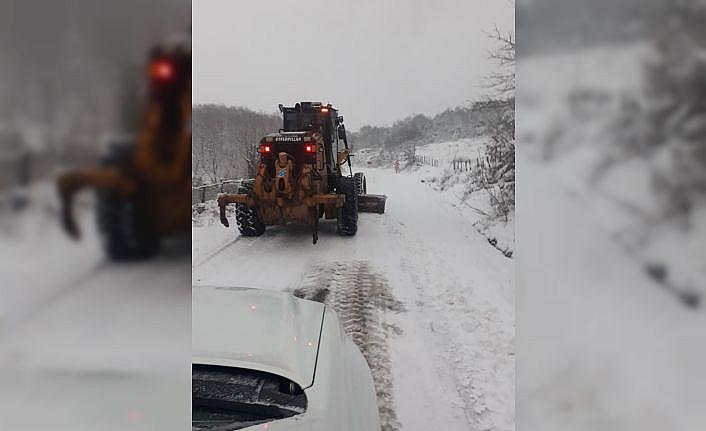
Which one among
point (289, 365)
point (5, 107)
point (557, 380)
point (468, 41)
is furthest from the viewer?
point (468, 41)

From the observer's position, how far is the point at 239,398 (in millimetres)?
1309

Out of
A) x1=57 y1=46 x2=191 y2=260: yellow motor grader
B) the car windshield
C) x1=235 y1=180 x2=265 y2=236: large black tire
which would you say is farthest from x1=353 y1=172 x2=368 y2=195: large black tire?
x1=57 y1=46 x2=191 y2=260: yellow motor grader

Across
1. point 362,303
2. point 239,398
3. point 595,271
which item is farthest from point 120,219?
point 362,303

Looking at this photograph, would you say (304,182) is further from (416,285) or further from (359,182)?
(416,285)

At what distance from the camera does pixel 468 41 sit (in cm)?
238

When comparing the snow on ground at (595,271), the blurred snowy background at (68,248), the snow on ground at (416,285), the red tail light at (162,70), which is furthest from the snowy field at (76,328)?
the snow on ground at (416,285)

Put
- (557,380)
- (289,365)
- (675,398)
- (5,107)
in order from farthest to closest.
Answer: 1. (289,365)
2. (557,380)
3. (675,398)
4. (5,107)

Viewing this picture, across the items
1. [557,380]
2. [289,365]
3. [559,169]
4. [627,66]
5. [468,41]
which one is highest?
[468,41]

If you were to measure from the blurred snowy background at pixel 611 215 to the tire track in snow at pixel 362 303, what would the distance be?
1.42 m

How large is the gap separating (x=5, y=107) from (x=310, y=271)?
2.15 meters

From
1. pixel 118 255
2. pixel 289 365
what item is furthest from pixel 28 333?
pixel 289 365

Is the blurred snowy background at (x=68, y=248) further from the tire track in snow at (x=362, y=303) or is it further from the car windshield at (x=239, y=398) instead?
the tire track in snow at (x=362, y=303)

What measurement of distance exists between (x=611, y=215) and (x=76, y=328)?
0.71m

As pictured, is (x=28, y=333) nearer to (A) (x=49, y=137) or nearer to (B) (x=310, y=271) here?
(A) (x=49, y=137)
